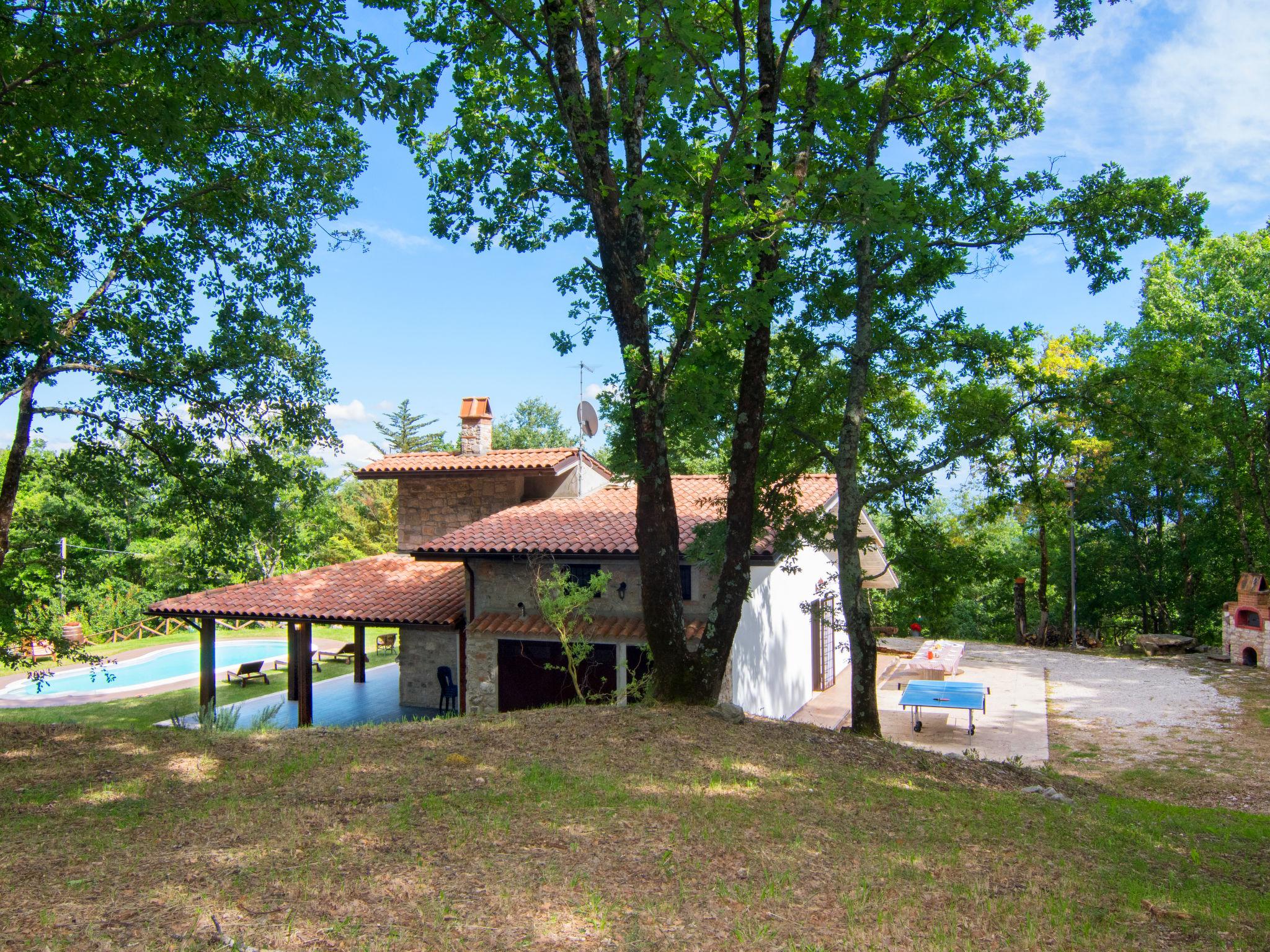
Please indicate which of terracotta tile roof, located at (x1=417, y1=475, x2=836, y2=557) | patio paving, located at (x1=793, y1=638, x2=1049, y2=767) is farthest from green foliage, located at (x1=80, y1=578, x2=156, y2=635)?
patio paving, located at (x1=793, y1=638, x2=1049, y2=767)

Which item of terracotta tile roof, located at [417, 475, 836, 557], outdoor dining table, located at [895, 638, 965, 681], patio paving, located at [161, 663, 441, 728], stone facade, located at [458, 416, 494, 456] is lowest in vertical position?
patio paving, located at [161, 663, 441, 728]

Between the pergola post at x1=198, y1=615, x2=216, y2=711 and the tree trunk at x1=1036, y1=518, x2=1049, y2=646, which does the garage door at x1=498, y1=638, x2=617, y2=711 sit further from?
the tree trunk at x1=1036, y1=518, x2=1049, y2=646

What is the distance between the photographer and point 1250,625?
2180 centimetres

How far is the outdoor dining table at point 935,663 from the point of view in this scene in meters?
19.5

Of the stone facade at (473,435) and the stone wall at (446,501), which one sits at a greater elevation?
A: the stone facade at (473,435)

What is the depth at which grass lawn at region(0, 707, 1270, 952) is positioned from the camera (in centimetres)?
438

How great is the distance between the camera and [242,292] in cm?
1170

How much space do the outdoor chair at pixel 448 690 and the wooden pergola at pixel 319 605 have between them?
158 cm

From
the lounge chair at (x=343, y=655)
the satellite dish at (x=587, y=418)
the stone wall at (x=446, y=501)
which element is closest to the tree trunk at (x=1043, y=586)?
the satellite dish at (x=587, y=418)

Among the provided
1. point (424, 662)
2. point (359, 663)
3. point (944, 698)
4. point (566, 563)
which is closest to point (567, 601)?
point (566, 563)

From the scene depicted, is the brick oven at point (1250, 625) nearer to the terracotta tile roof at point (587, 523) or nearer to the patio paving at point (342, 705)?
the terracotta tile roof at point (587, 523)

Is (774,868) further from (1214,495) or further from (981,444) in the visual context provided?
(1214,495)

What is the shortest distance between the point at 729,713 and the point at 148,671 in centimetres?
2537

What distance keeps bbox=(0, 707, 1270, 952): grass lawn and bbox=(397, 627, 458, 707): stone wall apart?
9638 mm
